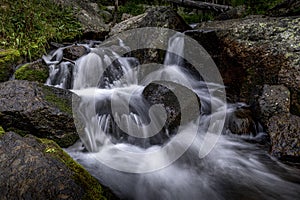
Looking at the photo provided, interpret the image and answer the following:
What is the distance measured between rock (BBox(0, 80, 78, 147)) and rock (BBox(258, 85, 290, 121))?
324 centimetres

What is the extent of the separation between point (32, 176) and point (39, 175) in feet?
0.16

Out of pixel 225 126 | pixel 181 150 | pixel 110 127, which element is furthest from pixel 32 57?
pixel 225 126

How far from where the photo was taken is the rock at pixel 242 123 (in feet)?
13.4

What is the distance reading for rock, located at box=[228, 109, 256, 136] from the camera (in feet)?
13.4

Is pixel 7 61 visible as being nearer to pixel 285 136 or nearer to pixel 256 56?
pixel 256 56

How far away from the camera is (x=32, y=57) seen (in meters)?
5.76

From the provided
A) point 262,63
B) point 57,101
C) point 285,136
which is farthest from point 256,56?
point 57,101

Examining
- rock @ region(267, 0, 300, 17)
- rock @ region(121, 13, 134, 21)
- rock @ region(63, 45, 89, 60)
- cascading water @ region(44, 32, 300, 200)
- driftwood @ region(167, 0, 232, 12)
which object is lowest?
cascading water @ region(44, 32, 300, 200)

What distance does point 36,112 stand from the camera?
3314 mm

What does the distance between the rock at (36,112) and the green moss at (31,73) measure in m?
1.27

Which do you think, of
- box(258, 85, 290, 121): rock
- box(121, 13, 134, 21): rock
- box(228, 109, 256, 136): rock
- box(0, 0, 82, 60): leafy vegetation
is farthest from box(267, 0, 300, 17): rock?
box(121, 13, 134, 21): rock

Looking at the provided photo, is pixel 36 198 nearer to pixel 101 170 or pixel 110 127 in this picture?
pixel 101 170

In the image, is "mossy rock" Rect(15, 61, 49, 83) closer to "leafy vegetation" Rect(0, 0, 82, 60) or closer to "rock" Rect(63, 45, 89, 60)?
"leafy vegetation" Rect(0, 0, 82, 60)

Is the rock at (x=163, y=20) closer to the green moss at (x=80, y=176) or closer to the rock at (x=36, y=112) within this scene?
the rock at (x=36, y=112)
